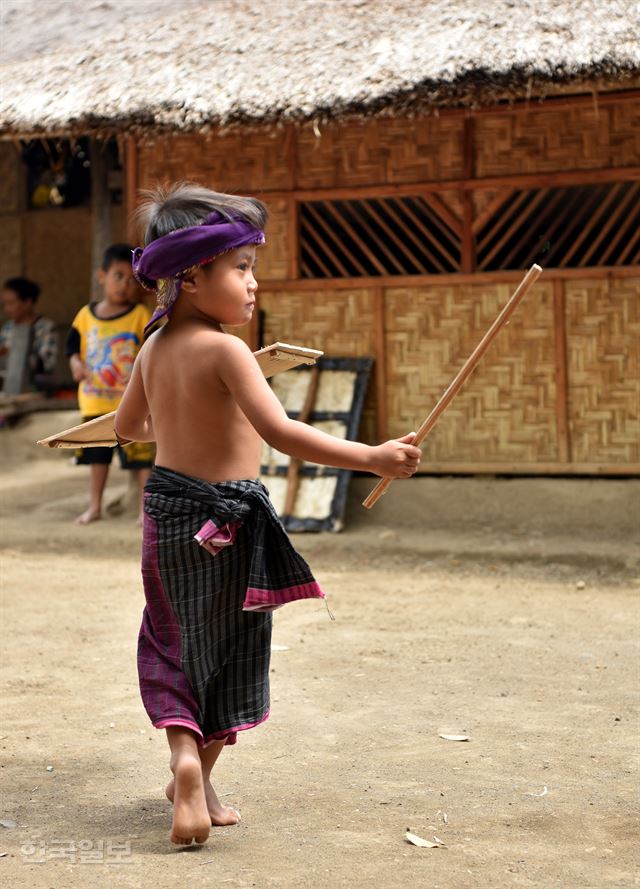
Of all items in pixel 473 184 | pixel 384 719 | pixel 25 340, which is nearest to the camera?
pixel 384 719

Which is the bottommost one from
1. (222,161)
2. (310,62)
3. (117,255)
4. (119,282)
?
(119,282)

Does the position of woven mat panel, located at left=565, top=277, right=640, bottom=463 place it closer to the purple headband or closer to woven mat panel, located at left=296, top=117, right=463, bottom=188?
woven mat panel, located at left=296, top=117, right=463, bottom=188

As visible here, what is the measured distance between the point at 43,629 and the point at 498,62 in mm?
4104

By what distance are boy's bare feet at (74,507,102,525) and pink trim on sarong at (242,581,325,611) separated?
220 inches

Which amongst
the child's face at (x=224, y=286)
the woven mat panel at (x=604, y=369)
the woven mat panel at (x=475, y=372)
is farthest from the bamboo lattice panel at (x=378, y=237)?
the child's face at (x=224, y=286)

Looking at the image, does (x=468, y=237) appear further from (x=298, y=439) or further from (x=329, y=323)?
(x=298, y=439)

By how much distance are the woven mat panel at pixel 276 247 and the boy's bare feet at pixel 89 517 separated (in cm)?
198

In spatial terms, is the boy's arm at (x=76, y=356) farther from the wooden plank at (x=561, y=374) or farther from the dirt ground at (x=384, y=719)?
the wooden plank at (x=561, y=374)

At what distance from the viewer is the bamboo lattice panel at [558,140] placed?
25.1 ft

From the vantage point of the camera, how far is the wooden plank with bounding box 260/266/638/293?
25.3 ft

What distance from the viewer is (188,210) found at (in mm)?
2898

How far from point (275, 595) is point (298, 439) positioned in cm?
39

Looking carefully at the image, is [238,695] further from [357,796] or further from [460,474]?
[460,474]

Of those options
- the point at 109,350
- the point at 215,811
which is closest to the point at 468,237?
the point at 109,350
